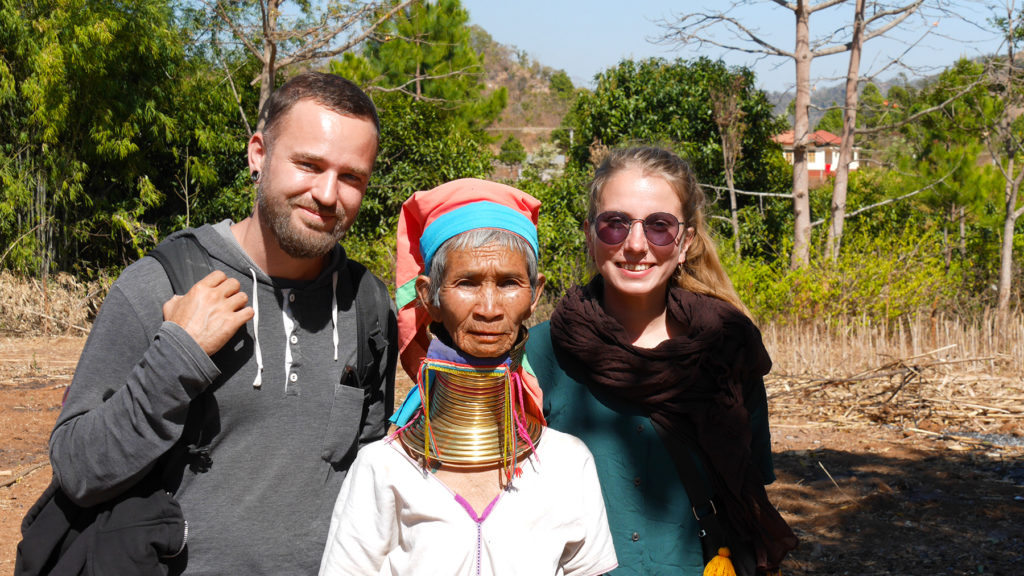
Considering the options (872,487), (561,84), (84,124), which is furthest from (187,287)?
(561,84)

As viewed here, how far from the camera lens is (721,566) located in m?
2.24

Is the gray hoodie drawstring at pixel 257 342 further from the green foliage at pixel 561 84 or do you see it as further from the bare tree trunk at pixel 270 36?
the green foliage at pixel 561 84

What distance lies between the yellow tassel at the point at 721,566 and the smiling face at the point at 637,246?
2.49 feet

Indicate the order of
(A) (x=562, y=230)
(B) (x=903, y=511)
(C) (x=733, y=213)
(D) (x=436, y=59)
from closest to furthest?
(B) (x=903, y=511) → (A) (x=562, y=230) → (C) (x=733, y=213) → (D) (x=436, y=59)

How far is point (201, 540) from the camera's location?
6.28 feet

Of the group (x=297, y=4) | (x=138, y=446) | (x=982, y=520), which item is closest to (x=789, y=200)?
(x=297, y=4)

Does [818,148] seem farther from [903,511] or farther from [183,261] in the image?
[183,261]

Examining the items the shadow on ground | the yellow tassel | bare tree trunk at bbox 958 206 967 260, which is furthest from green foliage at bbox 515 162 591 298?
the yellow tassel

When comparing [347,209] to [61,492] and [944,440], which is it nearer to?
[61,492]

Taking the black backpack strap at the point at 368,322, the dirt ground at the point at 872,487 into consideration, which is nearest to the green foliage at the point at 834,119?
the dirt ground at the point at 872,487

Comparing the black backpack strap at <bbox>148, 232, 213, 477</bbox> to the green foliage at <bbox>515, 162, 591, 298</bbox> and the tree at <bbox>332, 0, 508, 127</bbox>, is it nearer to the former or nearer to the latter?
the green foliage at <bbox>515, 162, 591, 298</bbox>

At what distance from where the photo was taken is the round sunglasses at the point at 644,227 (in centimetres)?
234

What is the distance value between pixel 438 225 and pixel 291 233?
402 mm

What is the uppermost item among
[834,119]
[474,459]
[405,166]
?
[834,119]
